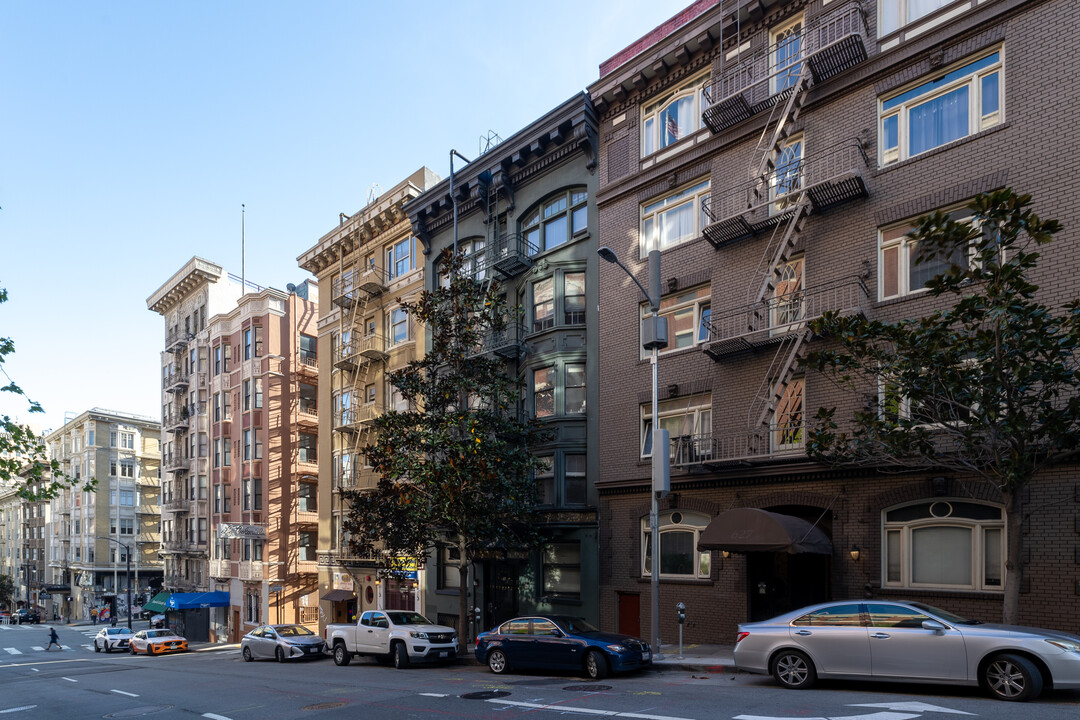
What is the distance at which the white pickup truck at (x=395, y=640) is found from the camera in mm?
20406

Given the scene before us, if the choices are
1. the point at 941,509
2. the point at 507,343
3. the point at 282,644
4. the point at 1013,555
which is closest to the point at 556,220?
the point at 507,343

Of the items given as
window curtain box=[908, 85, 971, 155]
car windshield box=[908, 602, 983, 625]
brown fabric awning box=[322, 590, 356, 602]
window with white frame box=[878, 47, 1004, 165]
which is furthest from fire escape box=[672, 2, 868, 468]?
brown fabric awning box=[322, 590, 356, 602]

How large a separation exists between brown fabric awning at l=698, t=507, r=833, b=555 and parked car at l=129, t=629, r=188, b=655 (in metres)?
29.1

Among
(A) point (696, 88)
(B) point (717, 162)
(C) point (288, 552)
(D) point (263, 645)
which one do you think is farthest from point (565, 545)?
(C) point (288, 552)

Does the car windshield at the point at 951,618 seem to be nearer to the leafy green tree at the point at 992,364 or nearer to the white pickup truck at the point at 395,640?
the leafy green tree at the point at 992,364

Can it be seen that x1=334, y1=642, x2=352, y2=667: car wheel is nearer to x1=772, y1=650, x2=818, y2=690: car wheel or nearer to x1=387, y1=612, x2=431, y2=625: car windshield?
x1=387, y1=612, x2=431, y2=625: car windshield

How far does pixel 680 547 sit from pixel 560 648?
6778mm

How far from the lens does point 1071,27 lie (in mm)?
15734

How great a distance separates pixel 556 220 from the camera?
27.3m

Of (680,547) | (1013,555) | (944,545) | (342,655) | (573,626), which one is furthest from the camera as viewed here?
(342,655)

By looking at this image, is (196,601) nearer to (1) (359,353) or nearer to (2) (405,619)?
(1) (359,353)

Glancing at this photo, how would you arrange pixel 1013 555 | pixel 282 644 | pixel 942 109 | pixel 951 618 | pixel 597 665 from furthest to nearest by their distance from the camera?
pixel 282 644 < pixel 942 109 < pixel 597 665 < pixel 1013 555 < pixel 951 618

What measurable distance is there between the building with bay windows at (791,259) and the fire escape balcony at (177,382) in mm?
39905

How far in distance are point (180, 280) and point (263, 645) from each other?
37.0 meters
